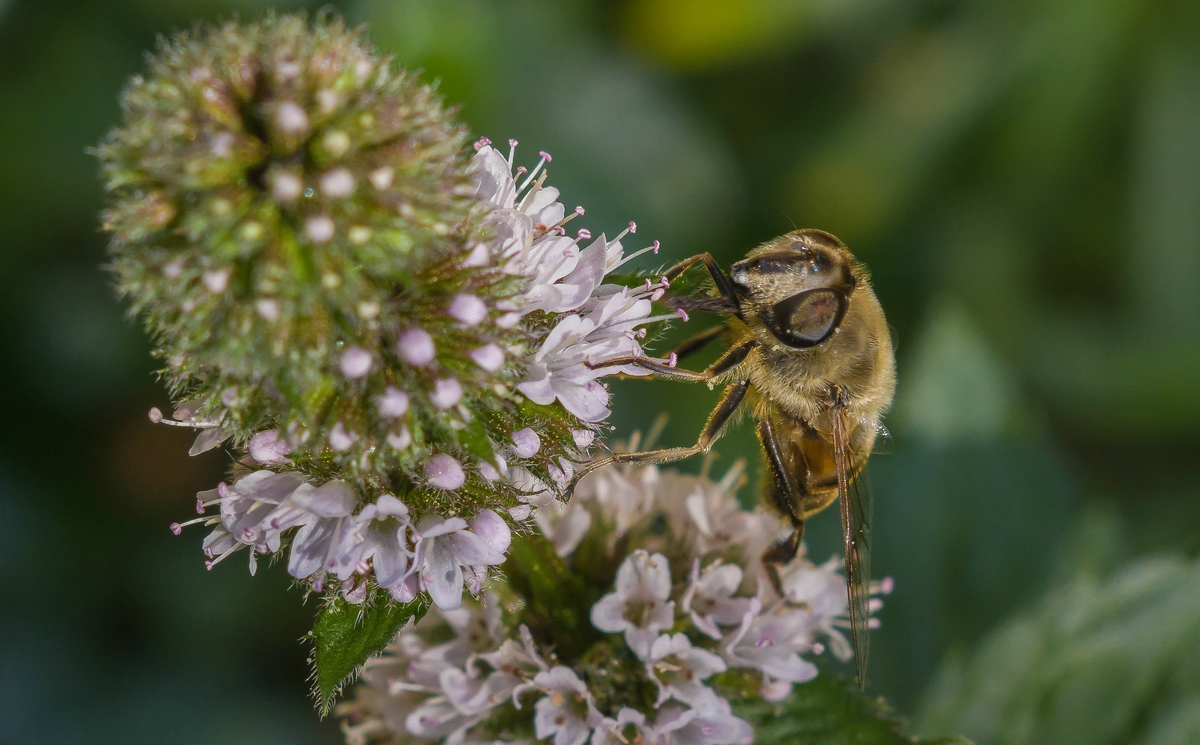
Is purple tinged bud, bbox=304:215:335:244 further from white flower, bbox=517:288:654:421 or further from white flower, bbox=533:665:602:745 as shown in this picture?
white flower, bbox=533:665:602:745

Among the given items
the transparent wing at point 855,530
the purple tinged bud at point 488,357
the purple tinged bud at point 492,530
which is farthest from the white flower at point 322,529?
the transparent wing at point 855,530

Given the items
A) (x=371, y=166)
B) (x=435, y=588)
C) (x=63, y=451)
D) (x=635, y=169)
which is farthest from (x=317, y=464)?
(x=635, y=169)

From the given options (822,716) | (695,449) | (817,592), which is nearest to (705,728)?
(822,716)

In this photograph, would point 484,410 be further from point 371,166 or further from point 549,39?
point 549,39

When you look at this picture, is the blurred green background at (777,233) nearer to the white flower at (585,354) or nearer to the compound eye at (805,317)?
the compound eye at (805,317)

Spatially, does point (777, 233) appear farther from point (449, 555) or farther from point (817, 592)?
point (449, 555)

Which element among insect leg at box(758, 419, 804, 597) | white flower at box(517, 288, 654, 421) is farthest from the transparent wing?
white flower at box(517, 288, 654, 421)

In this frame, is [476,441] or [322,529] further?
[322,529]
